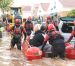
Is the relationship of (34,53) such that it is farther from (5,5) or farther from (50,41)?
(5,5)

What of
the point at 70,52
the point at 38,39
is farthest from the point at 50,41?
the point at 70,52

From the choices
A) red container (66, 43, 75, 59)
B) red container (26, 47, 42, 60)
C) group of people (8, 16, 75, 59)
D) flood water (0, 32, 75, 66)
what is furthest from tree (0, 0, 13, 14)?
red container (66, 43, 75, 59)

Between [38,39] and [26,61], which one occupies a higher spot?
[38,39]

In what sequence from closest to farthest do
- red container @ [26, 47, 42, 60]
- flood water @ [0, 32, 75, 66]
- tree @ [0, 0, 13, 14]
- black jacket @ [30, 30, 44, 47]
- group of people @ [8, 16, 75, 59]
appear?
flood water @ [0, 32, 75, 66] < group of people @ [8, 16, 75, 59] < red container @ [26, 47, 42, 60] < black jacket @ [30, 30, 44, 47] < tree @ [0, 0, 13, 14]

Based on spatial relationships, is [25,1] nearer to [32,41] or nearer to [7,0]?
[7,0]

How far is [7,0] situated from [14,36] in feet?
134

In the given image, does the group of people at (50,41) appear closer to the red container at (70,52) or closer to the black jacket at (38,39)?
the black jacket at (38,39)

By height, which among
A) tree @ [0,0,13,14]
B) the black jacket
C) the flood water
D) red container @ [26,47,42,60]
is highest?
the black jacket

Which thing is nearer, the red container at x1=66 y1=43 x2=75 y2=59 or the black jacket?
the red container at x1=66 y1=43 x2=75 y2=59

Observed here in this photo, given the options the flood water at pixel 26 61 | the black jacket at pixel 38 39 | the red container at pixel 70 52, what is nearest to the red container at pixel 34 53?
the flood water at pixel 26 61

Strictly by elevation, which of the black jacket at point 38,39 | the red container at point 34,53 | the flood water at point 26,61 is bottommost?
the flood water at point 26,61

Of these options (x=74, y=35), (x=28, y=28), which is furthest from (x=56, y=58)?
(x=28, y=28)

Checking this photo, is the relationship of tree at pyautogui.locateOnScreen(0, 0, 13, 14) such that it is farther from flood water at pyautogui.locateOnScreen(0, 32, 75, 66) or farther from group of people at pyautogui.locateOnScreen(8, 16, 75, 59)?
group of people at pyautogui.locateOnScreen(8, 16, 75, 59)

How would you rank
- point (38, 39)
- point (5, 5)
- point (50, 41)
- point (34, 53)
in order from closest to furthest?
point (50, 41) → point (34, 53) → point (38, 39) → point (5, 5)
